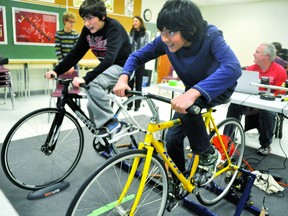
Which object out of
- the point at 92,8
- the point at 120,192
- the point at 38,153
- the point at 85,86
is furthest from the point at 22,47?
the point at 120,192

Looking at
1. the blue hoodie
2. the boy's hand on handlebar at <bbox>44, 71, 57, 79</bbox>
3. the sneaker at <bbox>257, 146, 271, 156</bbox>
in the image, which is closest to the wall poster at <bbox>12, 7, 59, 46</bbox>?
the boy's hand on handlebar at <bbox>44, 71, 57, 79</bbox>

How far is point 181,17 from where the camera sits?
100 centimetres

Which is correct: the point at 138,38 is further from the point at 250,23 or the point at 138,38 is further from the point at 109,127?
the point at 250,23

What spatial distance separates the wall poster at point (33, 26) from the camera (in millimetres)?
4352

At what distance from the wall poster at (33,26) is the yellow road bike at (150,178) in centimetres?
359

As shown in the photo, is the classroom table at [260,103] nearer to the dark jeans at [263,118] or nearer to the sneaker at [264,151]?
the dark jeans at [263,118]

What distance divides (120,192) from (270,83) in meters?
2.09

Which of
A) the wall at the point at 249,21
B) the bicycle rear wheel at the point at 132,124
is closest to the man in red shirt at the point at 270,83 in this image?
the bicycle rear wheel at the point at 132,124

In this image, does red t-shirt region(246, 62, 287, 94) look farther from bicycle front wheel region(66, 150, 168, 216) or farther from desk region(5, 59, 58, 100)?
desk region(5, 59, 58, 100)

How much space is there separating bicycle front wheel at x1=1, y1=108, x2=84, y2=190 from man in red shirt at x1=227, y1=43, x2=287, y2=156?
1793 millimetres

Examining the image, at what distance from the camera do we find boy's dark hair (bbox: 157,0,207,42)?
100cm

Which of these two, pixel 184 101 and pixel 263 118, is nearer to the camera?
pixel 184 101

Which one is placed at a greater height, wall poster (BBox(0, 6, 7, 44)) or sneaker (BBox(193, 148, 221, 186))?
wall poster (BBox(0, 6, 7, 44))

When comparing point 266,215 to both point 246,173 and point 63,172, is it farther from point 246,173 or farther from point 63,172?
point 63,172
